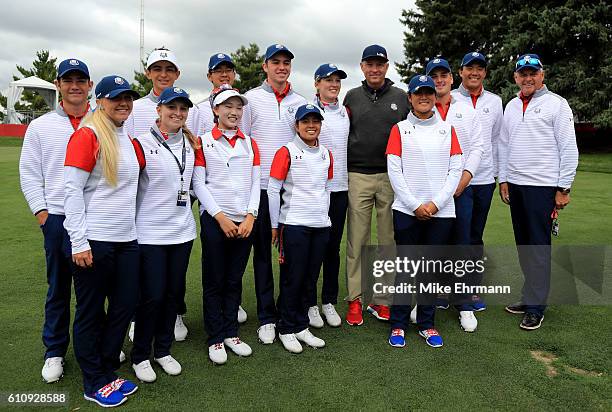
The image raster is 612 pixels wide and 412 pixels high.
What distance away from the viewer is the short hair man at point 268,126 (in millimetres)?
3932

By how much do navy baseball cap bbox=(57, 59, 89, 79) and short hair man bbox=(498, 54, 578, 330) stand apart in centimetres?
350

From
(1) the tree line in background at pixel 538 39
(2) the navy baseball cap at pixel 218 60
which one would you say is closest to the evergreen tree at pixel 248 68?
(1) the tree line in background at pixel 538 39

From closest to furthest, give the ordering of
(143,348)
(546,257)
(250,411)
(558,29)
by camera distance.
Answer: (250,411) → (143,348) → (546,257) → (558,29)

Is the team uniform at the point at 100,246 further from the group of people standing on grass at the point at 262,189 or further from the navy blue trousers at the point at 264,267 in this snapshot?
the navy blue trousers at the point at 264,267

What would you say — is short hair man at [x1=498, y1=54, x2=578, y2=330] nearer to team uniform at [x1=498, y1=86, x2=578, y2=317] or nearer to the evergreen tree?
team uniform at [x1=498, y1=86, x2=578, y2=317]

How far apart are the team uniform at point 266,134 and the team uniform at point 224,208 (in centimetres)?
25

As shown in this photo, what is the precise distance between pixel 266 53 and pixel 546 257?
299 centimetres

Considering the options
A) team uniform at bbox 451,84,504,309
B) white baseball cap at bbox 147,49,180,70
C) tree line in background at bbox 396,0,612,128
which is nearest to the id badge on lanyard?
white baseball cap at bbox 147,49,180,70

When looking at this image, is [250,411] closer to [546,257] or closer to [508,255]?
[546,257]

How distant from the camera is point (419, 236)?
12.9 feet

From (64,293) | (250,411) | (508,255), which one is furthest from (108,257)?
(508,255)

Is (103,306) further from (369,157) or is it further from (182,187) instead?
(369,157)

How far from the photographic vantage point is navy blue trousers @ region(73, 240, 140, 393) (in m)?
2.86

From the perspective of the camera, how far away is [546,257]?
4309 mm
